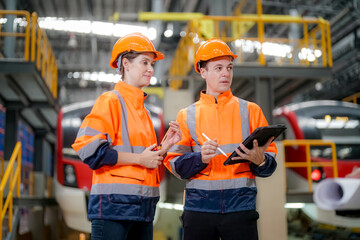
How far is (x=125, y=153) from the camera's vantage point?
2.38 metres

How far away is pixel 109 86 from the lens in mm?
27094

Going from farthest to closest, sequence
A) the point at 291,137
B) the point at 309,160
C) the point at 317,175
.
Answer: the point at 291,137
the point at 317,175
the point at 309,160

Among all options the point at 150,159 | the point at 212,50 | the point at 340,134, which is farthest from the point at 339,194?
the point at 340,134

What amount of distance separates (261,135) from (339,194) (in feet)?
2.40

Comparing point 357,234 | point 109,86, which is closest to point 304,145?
point 357,234

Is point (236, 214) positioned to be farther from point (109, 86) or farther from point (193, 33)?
point (109, 86)

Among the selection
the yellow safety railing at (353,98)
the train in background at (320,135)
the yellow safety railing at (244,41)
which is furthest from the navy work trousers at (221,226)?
the yellow safety railing at (353,98)

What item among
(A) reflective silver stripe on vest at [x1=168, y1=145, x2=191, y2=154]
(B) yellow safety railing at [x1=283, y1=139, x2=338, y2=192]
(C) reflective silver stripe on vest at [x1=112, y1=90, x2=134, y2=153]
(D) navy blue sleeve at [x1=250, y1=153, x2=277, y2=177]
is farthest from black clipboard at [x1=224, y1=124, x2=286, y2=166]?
(B) yellow safety railing at [x1=283, y1=139, x2=338, y2=192]

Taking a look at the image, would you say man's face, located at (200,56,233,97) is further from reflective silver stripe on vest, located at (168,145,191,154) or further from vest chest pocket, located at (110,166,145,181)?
vest chest pocket, located at (110,166,145,181)

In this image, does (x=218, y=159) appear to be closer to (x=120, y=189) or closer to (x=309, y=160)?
(x=120, y=189)

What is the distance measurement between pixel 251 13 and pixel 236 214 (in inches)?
660

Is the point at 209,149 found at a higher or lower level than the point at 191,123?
lower

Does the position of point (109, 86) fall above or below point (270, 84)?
above

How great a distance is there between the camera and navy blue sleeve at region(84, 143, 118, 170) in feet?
7.58
